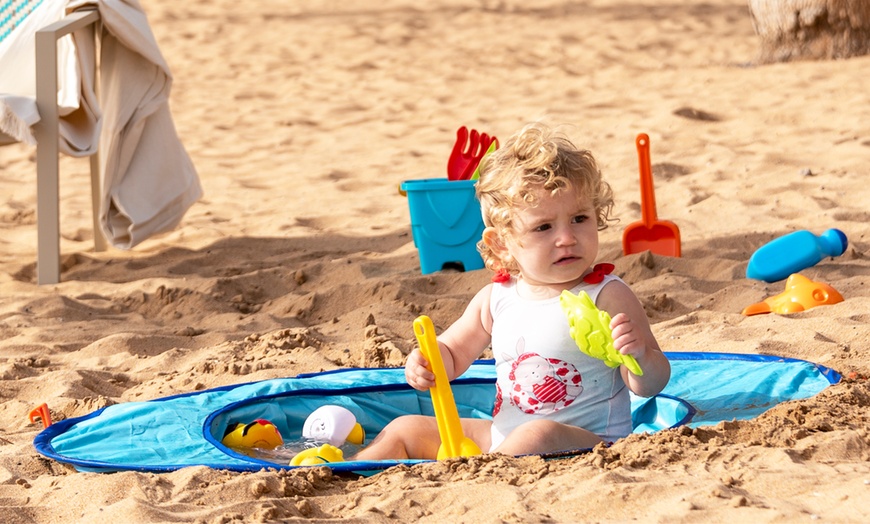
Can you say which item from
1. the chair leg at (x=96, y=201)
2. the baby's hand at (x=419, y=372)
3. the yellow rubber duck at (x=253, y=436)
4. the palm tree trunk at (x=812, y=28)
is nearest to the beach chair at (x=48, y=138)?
the chair leg at (x=96, y=201)

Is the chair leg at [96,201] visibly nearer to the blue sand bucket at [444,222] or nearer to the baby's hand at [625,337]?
the blue sand bucket at [444,222]

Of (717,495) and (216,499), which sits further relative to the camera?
(216,499)

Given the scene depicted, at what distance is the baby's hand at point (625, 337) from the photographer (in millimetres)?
2166

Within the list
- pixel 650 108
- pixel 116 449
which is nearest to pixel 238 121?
pixel 650 108

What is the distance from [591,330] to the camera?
223 cm

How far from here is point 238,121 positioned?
25.2 ft

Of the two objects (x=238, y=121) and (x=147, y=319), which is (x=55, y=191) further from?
(x=238, y=121)

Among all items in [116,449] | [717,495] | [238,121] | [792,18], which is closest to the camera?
[717,495]

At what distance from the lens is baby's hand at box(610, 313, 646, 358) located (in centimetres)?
217

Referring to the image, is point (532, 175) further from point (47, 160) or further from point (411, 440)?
point (47, 160)

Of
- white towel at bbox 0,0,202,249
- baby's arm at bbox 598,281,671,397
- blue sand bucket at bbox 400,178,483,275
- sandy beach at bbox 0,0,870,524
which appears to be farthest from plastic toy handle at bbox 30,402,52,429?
white towel at bbox 0,0,202,249

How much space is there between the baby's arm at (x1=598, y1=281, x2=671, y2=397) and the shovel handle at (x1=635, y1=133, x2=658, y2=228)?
160 centimetres

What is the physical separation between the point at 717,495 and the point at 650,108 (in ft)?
16.6

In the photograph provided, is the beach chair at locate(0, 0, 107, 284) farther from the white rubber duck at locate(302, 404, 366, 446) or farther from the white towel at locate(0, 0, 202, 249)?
the white rubber duck at locate(302, 404, 366, 446)
